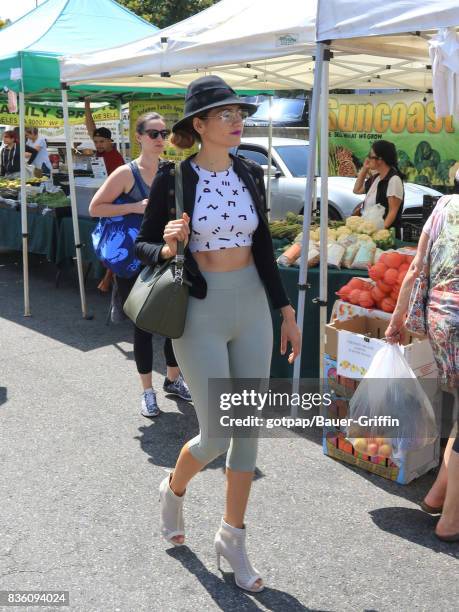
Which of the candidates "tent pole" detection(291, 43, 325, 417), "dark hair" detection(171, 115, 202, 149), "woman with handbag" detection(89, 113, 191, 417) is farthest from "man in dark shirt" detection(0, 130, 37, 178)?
"dark hair" detection(171, 115, 202, 149)

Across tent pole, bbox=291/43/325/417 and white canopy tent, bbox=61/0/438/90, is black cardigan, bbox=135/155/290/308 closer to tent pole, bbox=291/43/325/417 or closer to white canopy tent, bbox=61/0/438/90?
tent pole, bbox=291/43/325/417

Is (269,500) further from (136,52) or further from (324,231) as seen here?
(136,52)

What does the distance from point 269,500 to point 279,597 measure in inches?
30.1

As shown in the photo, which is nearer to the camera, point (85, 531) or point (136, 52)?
point (85, 531)

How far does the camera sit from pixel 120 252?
448 cm

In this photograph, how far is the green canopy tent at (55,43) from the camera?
6.29 m

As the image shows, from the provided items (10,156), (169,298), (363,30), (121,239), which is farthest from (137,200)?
(10,156)

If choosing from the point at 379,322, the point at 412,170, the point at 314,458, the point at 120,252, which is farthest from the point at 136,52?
the point at 412,170

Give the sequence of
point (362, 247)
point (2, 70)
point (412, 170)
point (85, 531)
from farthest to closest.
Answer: point (412, 170), point (2, 70), point (362, 247), point (85, 531)

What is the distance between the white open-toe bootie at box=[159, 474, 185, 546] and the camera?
2.89 meters

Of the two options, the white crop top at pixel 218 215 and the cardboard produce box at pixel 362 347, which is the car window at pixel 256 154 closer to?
the cardboard produce box at pixel 362 347

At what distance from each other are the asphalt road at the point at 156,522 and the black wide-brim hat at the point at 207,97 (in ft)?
5.96

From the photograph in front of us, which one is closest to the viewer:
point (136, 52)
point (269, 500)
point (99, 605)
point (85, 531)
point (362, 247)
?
point (99, 605)

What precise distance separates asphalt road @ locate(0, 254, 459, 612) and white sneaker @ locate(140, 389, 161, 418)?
54mm
